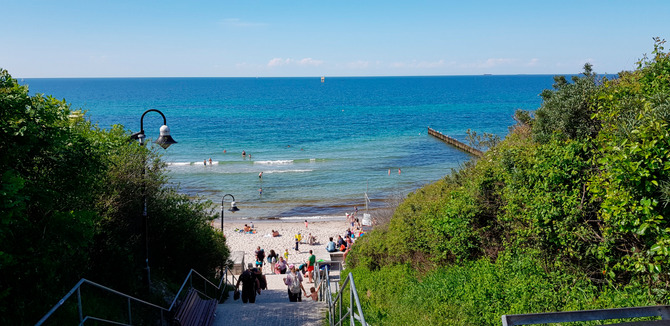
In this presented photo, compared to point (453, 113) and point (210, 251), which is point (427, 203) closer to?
point (210, 251)

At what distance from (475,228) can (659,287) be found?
479 cm

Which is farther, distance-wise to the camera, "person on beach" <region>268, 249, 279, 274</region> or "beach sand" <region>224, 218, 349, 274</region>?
"beach sand" <region>224, 218, 349, 274</region>

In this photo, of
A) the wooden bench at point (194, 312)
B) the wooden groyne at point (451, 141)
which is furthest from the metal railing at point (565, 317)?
the wooden groyne at point (451, 141)

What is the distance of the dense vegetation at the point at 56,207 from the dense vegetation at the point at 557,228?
4.98 meters

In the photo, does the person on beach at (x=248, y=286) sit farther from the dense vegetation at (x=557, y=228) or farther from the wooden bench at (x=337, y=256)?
the wooden bench at (x=337, y=256)

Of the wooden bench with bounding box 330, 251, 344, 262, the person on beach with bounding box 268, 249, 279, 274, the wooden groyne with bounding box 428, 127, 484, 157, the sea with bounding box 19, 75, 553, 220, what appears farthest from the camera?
the wooden groyne with bounding box 428, 127, 484, 157

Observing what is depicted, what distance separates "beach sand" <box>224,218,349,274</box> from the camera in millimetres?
27719

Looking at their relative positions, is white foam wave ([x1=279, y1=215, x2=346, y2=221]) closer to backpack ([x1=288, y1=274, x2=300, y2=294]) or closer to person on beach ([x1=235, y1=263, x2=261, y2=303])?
backpack ([x1=288, y1=274, x2=300, y2=294])

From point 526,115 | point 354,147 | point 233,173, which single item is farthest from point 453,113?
point 526,115

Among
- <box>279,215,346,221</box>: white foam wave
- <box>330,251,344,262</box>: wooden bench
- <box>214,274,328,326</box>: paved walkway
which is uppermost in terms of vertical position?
<box>214,274,328,326</box>: paved walkway

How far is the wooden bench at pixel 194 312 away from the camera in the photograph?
25.9 ft

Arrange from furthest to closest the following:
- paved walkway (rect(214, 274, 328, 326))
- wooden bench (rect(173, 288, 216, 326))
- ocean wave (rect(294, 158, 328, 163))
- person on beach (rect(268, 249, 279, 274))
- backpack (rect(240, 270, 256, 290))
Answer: ocean wave (rect(294, 158, 328, 163)) → person on beach (rect(268, 249, 279, 274)) → backpack (rect(240, 270, 256, 290)) → paved walkway (rect(214, 274, 328, 326)) → wooden bench (rect(173, 288, 216, 326))

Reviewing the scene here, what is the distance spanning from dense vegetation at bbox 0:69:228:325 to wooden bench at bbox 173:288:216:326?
1.15 meters

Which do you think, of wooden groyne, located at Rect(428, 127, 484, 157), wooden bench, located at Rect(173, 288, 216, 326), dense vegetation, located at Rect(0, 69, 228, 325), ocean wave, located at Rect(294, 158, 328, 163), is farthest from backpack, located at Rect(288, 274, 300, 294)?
wooden groyne, located at Rect(428, 127, 484, 157)
